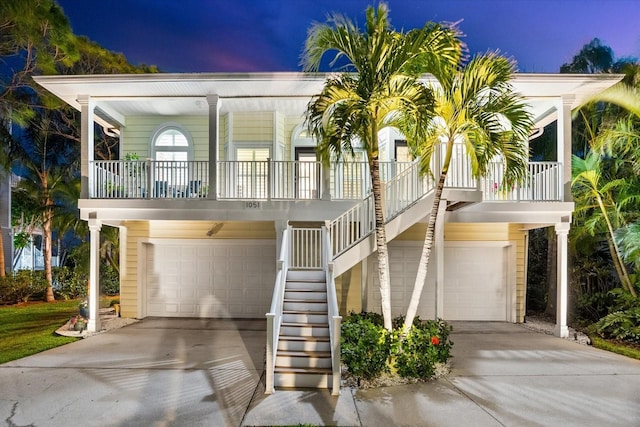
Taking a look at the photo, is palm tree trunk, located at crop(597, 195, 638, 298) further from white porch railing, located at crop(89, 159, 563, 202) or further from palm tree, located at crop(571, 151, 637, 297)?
white porch railing, located at crop(89, 159, 563, 202)

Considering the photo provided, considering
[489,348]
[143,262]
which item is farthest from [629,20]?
[143,262]

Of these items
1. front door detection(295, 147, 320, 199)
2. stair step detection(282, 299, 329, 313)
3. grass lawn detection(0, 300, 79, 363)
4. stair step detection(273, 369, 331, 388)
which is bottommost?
grass lawn detection(0, 300, 79, 363)

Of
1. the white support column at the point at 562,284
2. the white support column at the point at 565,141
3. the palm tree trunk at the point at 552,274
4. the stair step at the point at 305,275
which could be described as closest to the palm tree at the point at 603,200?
the white support column at the point at 565,141

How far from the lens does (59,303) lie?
16125 millimetres

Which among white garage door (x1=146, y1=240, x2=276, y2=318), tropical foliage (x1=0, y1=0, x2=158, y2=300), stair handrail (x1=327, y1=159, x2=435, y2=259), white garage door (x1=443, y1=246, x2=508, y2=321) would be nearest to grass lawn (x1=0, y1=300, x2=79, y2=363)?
tropical foliage (x1=0, y1=0, x2=158, y2=300)

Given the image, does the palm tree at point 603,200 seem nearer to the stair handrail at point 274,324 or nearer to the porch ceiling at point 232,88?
the porch ceiling at point 232,88

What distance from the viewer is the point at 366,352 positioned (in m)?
6.42

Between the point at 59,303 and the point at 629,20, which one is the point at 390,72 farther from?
the point at 629,20

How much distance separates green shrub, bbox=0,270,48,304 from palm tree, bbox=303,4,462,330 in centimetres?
1524

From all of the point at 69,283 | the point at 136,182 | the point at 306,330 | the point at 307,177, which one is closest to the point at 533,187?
the point at 307,177

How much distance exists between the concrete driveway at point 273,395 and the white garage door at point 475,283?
3.04 meters

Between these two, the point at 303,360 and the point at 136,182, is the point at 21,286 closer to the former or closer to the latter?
the point at 136,182

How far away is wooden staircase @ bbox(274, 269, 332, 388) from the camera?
630 centimetres

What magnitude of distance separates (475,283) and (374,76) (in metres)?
7.98
